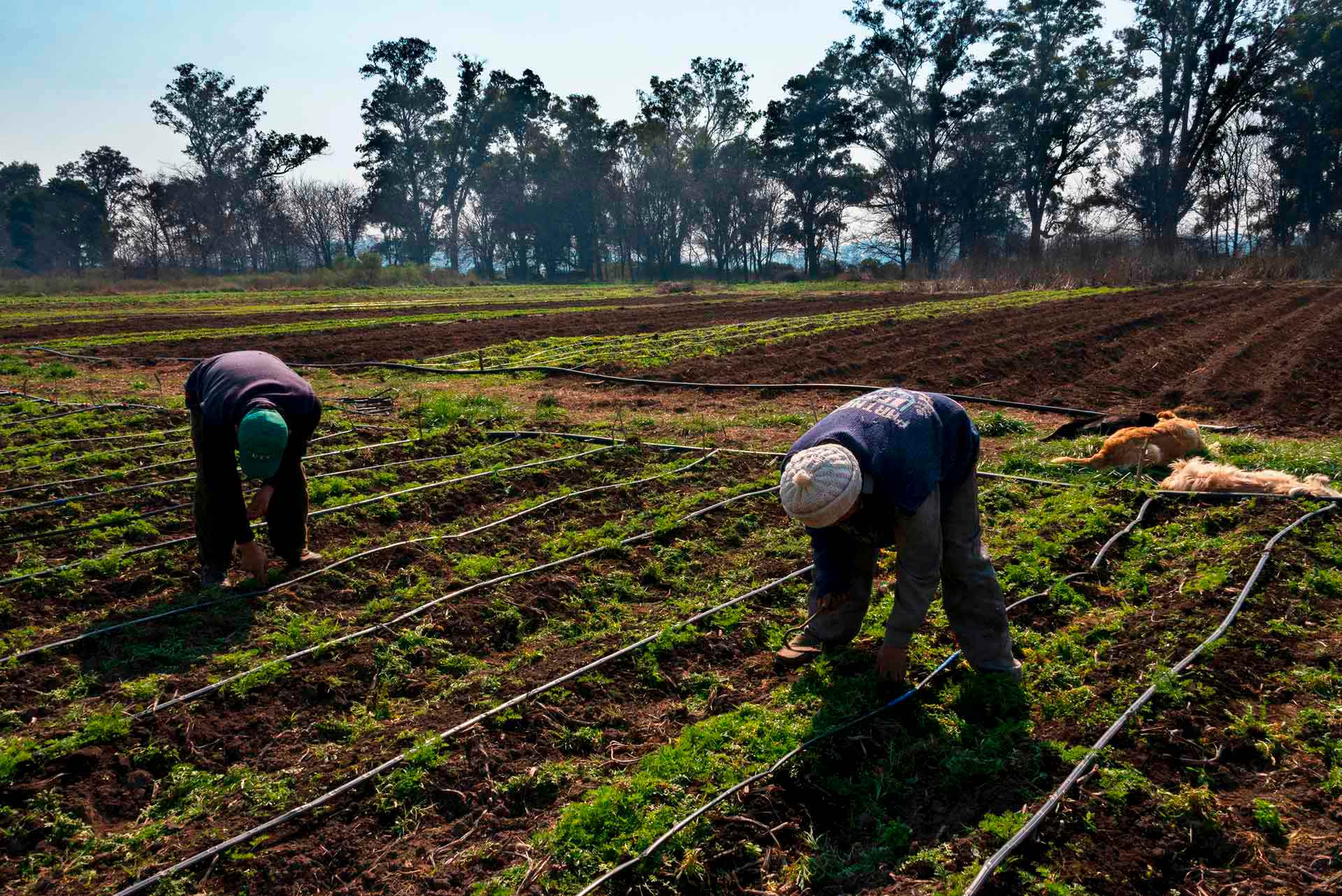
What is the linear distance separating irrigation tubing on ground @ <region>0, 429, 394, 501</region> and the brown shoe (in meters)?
3.88

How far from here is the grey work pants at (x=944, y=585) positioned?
3.01 m

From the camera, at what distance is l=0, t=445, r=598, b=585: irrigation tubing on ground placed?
4.57m

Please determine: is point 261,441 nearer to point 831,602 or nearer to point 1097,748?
point 831,602

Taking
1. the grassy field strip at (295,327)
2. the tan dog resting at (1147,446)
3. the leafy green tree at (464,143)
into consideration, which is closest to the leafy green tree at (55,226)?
the leafy green tree at (464,143)

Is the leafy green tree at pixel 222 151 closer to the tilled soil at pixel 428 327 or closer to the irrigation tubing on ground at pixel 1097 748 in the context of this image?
the tilled soil at pixel 428 327

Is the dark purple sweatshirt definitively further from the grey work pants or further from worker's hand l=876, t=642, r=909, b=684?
worker's hand l=876, t=642, r=909, b=684

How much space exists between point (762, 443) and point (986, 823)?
5.12m

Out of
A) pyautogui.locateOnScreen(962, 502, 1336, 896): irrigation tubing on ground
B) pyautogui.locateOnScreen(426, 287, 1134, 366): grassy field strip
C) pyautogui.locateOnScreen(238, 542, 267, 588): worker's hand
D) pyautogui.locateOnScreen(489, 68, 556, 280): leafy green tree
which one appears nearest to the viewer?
pyautogui.locateOnScreen(962, 502, 1336, 896): irrigation tubing on ground

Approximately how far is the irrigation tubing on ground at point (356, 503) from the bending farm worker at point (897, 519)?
10.7 feet

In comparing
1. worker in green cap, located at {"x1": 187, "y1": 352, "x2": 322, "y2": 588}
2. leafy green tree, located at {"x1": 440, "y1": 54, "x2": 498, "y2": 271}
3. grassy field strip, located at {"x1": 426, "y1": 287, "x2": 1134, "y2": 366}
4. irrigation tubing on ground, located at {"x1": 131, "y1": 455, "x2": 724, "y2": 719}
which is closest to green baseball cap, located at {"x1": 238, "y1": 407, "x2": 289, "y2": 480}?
worker in green cap, located at {"x1": 187, "y1": 352, "x2": 322, "y2": 588}

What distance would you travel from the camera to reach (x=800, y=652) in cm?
378

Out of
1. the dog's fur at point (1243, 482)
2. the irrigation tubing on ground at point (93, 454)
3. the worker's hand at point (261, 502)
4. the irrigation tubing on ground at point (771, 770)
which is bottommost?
the irrigation tubing on ground at point (771, 770)

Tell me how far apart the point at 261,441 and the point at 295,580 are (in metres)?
1.06

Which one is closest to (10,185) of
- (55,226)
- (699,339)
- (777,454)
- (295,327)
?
(55,226)
